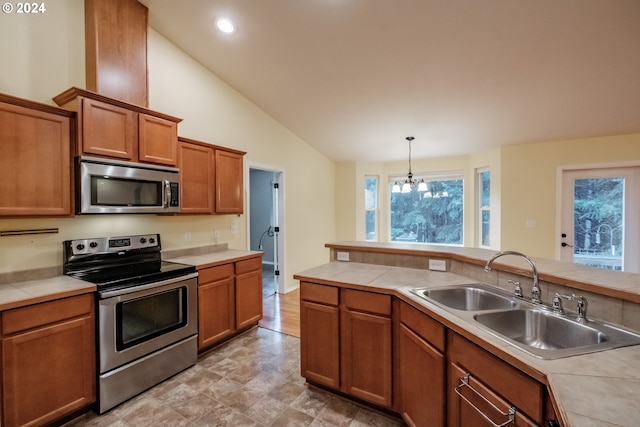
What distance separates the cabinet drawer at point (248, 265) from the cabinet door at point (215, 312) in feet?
0.48

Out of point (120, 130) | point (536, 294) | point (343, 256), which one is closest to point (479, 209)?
point (343, 256)

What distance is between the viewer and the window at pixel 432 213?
18.2ft

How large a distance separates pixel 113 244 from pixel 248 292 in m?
1.35

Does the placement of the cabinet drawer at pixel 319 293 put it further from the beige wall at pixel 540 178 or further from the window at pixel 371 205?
the window at pixel 371 205

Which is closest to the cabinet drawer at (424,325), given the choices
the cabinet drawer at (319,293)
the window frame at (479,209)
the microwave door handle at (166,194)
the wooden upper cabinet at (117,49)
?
the cabinet drawer at (319,293)

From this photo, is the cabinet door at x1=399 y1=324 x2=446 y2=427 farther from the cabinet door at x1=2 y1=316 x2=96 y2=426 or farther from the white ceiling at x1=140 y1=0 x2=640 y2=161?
the white ceiling at x1=140 y1=0 x2=640 y2=161

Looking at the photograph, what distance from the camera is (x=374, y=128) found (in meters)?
4.34

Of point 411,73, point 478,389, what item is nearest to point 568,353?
point 478,389

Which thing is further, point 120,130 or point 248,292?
point 248,292

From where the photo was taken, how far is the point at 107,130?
2201 mm

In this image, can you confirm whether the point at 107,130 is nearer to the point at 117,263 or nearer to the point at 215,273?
the point at 117,263

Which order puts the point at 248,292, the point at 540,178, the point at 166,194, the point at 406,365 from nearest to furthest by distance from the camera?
the point at 406,365 < the point at 166,194 < the point at 248,292 < the point at 540,178

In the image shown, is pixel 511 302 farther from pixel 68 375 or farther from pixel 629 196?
pixel 629 196

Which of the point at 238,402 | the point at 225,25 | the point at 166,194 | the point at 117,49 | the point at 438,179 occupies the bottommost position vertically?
the point at 238,402
